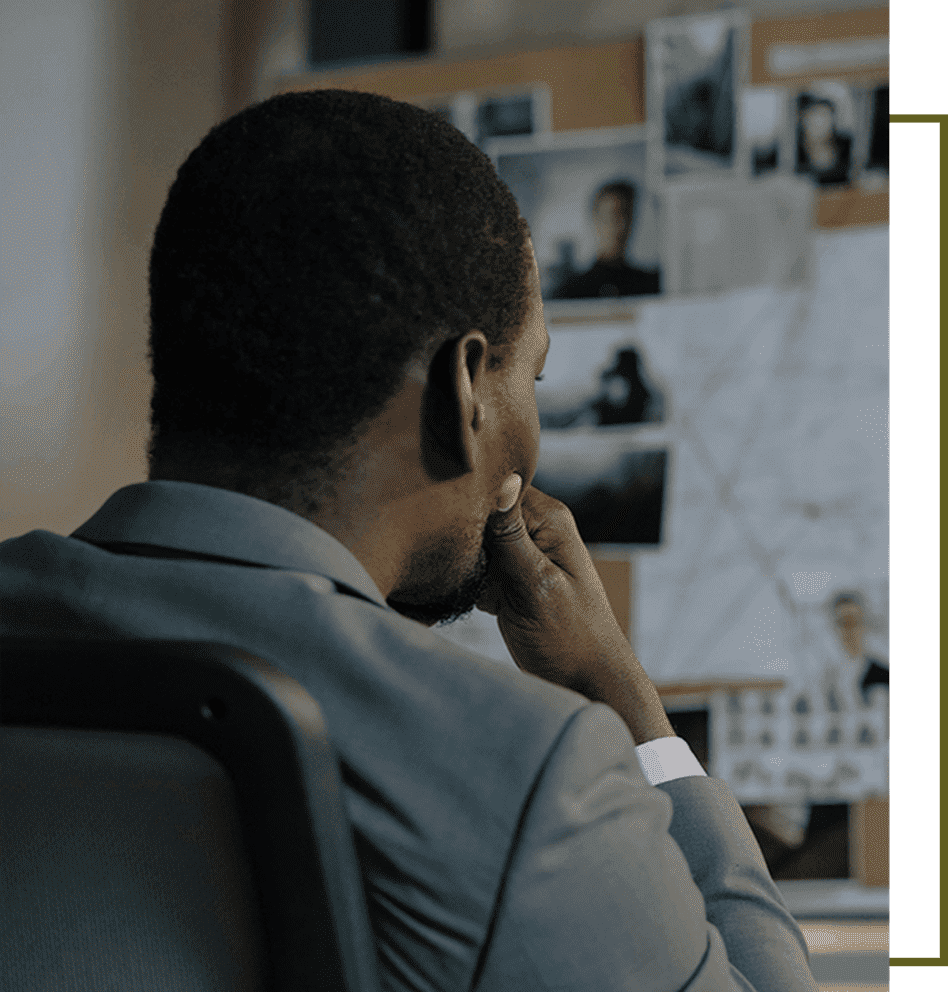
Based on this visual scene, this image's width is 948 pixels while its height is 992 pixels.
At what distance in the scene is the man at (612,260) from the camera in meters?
1.21

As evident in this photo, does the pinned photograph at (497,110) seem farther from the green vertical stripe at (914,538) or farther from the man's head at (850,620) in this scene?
the man's head at (850,620)

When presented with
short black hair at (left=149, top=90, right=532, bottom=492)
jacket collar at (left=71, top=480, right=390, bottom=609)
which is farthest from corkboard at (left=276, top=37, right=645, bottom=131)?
jacket collar at (left=71, top=480, right=390, bottom=609)

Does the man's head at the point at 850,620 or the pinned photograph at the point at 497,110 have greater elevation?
the pinned photograph at the point at 497,110

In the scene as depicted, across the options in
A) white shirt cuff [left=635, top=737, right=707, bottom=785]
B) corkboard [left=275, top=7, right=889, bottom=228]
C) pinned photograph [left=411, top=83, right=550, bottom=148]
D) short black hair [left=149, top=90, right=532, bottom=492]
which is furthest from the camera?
pinned photograph [left=411, top=83, right=550, bottom=148]

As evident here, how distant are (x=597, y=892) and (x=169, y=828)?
136 millimetres

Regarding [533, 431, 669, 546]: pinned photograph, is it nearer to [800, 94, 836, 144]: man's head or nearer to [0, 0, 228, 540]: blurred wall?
[800, 94, 836, 144]: man's head

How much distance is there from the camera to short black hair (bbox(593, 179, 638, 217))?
1214 mm

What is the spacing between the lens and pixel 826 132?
1.16 meters

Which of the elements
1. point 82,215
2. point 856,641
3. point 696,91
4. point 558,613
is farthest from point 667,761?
point 82,215

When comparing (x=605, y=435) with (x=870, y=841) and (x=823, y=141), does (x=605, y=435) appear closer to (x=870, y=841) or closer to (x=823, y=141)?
(x=823, y=141)

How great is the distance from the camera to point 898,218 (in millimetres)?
1131

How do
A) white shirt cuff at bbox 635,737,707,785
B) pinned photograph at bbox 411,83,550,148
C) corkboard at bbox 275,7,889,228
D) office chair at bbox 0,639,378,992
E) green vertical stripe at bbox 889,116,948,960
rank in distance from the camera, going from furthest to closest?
pinned photograph at bbox 411,83,550,148
corkboard at bbox 275,7,889,228
green vertical stripe at bbox 889,116,948,960
white shirt cuff at bbox 635,737,707,785
office chair at bbox 0,639,378,992

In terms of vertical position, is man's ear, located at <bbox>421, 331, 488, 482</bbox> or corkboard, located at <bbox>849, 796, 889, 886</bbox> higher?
man's ear, located at <bbox>421, 331, 488, 482</bbox>

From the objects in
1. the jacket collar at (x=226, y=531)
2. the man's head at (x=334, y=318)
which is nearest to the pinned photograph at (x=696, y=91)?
the man's head at (x=334, y=318)
